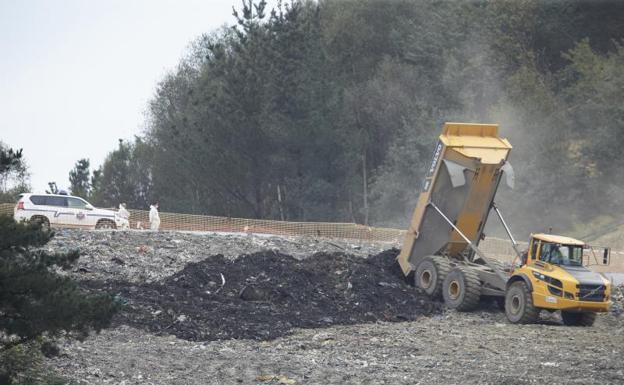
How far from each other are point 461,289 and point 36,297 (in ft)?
34.1

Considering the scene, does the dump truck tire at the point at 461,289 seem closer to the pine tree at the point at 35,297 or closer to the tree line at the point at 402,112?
the pine tree at the point at 35,297

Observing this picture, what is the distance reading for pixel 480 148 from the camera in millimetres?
22609

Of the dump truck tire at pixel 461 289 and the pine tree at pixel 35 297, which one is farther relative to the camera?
the dump truck tire at pixel 461 289

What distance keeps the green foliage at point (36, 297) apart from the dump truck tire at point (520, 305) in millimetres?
9114

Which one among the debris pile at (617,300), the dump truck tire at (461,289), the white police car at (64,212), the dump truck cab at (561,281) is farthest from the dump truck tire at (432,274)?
the white police car at (64,212)

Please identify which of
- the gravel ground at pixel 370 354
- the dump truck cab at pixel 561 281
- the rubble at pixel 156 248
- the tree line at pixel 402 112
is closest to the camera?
the gravel ground at pixel 370 354

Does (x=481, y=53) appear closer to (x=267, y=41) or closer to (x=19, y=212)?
(x=267, y=41)

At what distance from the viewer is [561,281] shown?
2003 cm

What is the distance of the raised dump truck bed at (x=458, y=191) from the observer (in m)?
22.4

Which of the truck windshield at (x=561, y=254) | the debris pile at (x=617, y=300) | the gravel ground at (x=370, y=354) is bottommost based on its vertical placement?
the gravel ground at (x=370, y=354)

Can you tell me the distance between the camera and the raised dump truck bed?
73.4 feet

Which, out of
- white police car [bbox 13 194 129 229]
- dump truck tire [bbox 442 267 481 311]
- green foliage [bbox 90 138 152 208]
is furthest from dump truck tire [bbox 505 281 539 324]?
green foliage [bbox 90 138 152 208]

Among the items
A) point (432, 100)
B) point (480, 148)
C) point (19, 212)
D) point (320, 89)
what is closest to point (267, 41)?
point (320, 89)

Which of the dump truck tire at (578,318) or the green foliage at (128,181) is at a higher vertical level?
the green foliage at (128,181)
